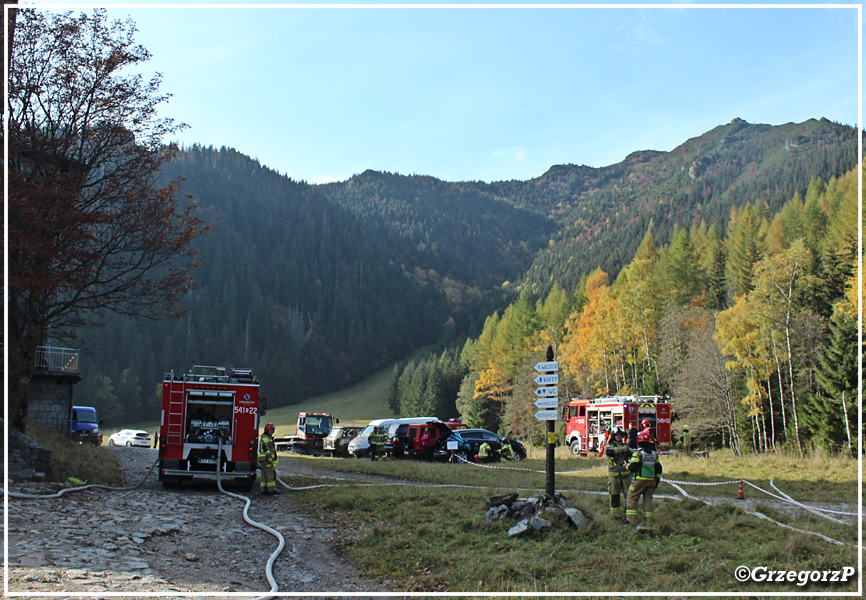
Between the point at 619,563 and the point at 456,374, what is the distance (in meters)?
83.8

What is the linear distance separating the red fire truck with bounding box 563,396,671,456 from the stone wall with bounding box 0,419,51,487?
22751mm

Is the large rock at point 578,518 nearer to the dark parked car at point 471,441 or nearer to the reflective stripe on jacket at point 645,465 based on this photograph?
the reflective stripe on jacket at point 645,465

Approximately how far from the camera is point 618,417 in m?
29.1

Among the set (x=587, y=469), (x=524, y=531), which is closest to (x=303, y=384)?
(x=587, y=469)

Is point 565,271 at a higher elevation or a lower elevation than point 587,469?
higher

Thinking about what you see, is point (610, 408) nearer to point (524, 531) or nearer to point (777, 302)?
point (777, 302)

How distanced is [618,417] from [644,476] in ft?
63.9

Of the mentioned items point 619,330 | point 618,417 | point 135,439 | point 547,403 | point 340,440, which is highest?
point 619,330

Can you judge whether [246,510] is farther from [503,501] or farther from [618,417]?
[618,417]

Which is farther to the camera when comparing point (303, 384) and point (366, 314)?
point (366, 314)

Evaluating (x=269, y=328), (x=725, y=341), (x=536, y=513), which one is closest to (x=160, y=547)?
(x=536, y=513)

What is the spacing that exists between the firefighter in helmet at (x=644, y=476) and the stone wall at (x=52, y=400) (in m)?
26.8

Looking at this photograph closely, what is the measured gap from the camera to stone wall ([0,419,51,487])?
45.7ft

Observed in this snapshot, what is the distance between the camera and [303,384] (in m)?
126
